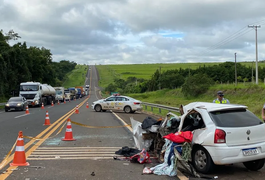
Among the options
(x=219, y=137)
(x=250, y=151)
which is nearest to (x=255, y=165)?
(x=250, y=151)

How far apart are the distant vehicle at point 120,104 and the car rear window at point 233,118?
63.4 ft

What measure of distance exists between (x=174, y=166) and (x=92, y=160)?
2247 mm

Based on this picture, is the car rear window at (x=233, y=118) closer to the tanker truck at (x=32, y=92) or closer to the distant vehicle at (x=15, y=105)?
the distant vehicle at (x=15, y=105)

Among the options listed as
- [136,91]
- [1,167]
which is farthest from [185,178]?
[136,91]

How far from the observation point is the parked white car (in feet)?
20.3

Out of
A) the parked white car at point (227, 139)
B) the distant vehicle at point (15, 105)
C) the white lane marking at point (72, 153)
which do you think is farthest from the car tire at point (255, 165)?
the distant vehicle at point (15, 105)

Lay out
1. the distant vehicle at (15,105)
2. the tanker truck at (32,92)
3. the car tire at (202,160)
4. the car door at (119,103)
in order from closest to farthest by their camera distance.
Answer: the car tire at (202,160)
the car door at (119,103)
the distant vehicle at (15,105)
the tanker truck at (32,92)

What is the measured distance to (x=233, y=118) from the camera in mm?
6578

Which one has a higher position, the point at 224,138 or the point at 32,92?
the point at 32,92

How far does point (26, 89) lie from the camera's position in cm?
3709

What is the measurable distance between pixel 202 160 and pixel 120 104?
20.1m

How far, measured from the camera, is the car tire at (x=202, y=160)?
6312 mm

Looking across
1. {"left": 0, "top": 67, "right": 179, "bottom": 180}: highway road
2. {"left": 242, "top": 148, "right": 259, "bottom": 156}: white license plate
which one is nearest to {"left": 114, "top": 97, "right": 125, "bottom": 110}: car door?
{"left": 0, "top": 67, "right": 179, "bottom": 180}: highway road

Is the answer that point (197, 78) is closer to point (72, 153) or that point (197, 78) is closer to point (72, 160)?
point (72, 153)
